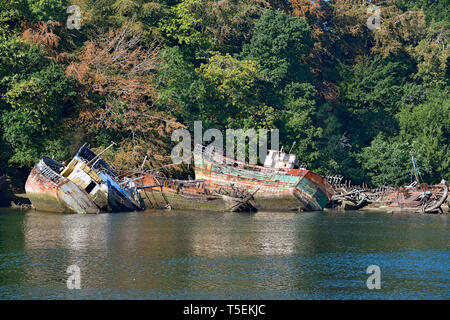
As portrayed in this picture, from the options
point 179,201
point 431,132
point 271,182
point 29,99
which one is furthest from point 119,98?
point 431,132

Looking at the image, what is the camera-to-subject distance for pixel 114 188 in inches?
2044

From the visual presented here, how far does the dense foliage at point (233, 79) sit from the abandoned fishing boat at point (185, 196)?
126 inches

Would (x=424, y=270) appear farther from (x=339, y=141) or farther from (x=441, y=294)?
(x=339, y=141)

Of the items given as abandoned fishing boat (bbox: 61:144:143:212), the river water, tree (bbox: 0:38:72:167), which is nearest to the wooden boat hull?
abandoned fishing boat (bbox: 61:144:143:212)

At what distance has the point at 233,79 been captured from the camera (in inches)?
2539

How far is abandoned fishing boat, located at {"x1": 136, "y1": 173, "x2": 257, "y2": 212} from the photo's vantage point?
55312 mm

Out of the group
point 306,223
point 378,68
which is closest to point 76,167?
point 306,223

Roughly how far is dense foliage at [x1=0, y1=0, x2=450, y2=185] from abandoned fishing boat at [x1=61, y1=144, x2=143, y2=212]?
3022 mm

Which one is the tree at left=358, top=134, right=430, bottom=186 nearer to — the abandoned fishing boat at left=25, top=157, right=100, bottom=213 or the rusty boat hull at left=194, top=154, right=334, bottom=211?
the rusty boat hull at left=194, top=154, right=334, bottom=211

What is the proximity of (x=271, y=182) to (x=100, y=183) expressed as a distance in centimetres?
1327
